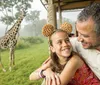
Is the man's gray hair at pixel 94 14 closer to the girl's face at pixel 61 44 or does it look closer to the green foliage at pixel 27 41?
the girl's face at pixel 61 44

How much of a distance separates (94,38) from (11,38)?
404 centimetres

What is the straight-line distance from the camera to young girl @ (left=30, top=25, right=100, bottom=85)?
753 millimetres

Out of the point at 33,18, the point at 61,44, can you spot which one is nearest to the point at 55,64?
the point at 61,44

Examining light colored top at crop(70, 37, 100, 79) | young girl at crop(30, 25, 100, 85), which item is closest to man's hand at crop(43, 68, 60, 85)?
young girl at crop(30, 25, 100, 85)

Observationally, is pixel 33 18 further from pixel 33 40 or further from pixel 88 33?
pixel 88 33

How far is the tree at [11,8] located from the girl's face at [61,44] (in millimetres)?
8414

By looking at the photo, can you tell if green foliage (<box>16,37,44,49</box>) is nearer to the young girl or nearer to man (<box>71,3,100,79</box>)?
the young girl

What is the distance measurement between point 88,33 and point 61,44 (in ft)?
0.54

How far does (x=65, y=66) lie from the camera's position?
77 cm

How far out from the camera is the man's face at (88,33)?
70 centimetres

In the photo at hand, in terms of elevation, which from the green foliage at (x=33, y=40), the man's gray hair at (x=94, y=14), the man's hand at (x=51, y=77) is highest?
the man's gray hair at (x=94, y=14)

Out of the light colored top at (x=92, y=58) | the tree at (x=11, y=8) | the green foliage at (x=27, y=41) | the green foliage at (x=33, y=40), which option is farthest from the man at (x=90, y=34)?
the tree at (x=11, y=8)

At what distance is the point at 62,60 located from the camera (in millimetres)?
844

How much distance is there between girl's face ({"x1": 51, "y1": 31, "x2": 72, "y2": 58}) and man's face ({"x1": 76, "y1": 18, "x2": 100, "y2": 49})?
106 millimetres
